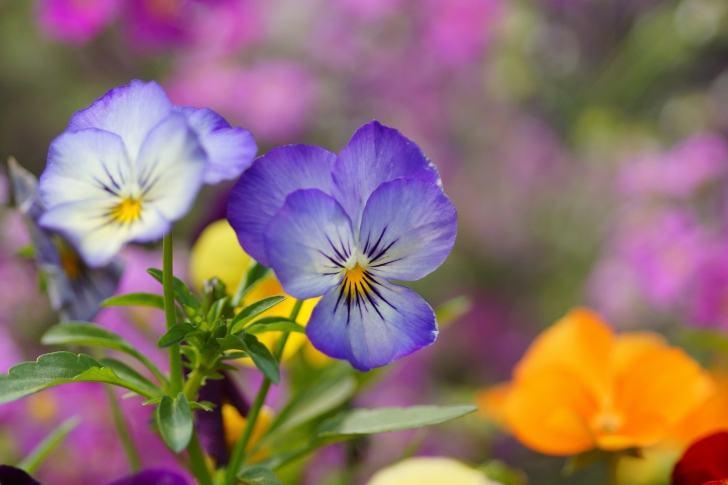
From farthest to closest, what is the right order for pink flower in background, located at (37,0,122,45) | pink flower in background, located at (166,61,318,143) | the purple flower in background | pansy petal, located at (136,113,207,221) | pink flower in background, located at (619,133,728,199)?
1. pink flower in background, located at (166,61,318,143)
2. pink flower in background, located at (619,133,728,199)
3. pink flower in background, located at (37,0,122,45)
4. the purple flower in background
5. pansy petal, located at (136,113,207,221)

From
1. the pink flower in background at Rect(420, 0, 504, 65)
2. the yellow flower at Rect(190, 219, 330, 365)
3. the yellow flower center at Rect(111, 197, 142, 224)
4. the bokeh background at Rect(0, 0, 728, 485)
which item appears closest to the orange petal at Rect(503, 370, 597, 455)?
the yellow flower at Rect(190, 219, 330, 365)

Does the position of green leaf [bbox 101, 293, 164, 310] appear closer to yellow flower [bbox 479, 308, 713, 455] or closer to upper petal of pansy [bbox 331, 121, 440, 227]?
upper petal of pansy [bbox 331, 121, 440, 227]

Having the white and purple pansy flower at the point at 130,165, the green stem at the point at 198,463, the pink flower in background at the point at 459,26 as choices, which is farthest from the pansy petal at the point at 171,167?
the pink flower in background at the point at 459,26

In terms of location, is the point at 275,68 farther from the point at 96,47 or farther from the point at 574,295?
the point at 574,295

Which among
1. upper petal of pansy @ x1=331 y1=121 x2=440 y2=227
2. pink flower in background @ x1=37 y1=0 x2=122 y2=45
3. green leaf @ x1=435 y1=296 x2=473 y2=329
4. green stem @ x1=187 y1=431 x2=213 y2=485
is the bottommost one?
green stem @ x1=187 y1=431 x2=213 y2=485

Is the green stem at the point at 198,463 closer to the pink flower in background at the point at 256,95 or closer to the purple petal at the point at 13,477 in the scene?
the purple petal at the point at 13,477

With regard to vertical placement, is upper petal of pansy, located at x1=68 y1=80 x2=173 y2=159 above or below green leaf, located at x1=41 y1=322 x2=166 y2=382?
above

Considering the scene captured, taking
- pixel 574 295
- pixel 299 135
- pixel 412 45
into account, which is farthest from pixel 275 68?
pixel 574 295
